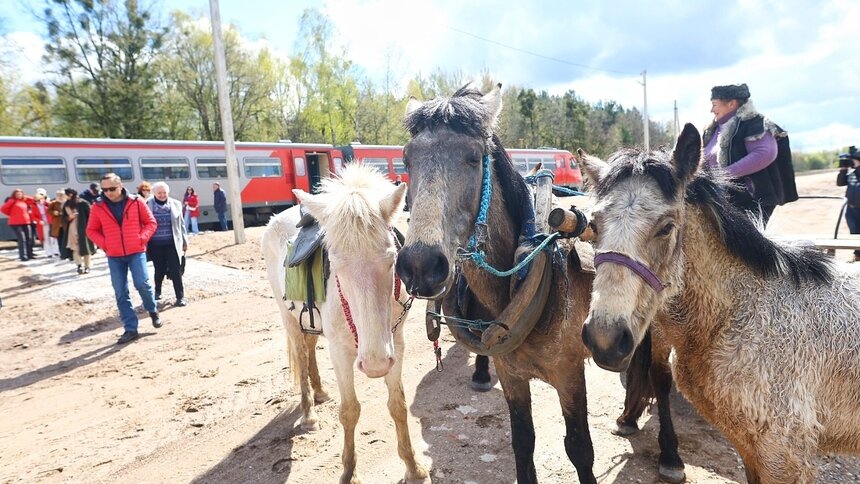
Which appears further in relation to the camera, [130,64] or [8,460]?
[130,64]

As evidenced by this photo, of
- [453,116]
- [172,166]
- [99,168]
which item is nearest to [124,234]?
[453,116]

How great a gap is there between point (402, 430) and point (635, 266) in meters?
1.93

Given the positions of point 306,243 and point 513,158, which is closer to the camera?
point 306,243

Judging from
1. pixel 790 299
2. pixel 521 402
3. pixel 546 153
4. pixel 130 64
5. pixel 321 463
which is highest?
pixel 130 64

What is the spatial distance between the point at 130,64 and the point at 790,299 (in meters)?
30.8

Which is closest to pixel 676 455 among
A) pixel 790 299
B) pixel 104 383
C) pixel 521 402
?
pixel 521 402

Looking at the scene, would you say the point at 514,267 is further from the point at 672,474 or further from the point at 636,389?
the point at 672,474

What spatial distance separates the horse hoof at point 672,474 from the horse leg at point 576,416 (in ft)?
2.50

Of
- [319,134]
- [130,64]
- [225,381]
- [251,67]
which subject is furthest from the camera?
[319,134]

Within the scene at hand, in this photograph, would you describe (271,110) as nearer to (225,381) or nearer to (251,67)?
(251,67)

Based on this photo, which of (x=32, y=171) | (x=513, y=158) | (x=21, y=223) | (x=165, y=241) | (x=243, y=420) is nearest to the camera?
(x=243, y=420)

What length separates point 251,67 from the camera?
92.2 ft

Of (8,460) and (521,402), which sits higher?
(521,402)

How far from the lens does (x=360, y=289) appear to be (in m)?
2.30
